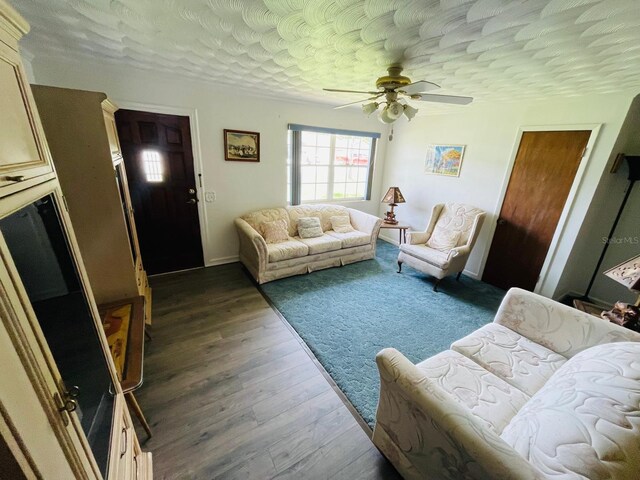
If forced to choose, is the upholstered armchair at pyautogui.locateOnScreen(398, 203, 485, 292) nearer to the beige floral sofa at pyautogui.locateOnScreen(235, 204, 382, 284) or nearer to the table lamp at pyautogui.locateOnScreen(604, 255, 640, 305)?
the beige floral sofa at pyautogui.locateOnScreen(235, 204, 382, 284)

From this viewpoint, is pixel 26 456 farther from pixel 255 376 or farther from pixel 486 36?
pixel 486 36

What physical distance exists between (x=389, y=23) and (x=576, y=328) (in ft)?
7.11

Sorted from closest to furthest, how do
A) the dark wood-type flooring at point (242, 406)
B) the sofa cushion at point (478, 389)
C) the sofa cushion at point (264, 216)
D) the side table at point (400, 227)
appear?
1. the sofa cushion at point (478, 389)
2. the dark wood-type flooring at point (242, 406)
3. the sofa cushion at point (264, 216)
4. the side table at point (400, 227)

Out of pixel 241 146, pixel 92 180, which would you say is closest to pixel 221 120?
pixel 241 146

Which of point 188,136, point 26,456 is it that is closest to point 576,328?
point 26,456

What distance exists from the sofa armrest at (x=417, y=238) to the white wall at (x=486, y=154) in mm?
607

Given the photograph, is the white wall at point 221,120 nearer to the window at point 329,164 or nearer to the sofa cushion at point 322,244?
the window at point 329,164

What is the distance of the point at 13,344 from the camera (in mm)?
473

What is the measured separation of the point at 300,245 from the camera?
11.1ft

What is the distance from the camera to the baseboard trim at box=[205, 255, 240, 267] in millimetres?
3652

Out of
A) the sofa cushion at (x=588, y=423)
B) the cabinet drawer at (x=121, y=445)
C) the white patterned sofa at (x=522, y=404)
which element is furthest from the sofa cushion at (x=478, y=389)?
the cabinet drawer at (x=121, y=445)

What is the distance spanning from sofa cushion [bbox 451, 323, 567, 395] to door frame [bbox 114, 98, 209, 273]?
126 inches

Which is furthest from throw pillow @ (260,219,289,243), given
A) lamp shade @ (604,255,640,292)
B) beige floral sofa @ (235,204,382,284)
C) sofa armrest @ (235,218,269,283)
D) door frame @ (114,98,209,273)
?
lamp shade @ (604,255,640,292)

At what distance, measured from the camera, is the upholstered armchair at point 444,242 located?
3264 mm
